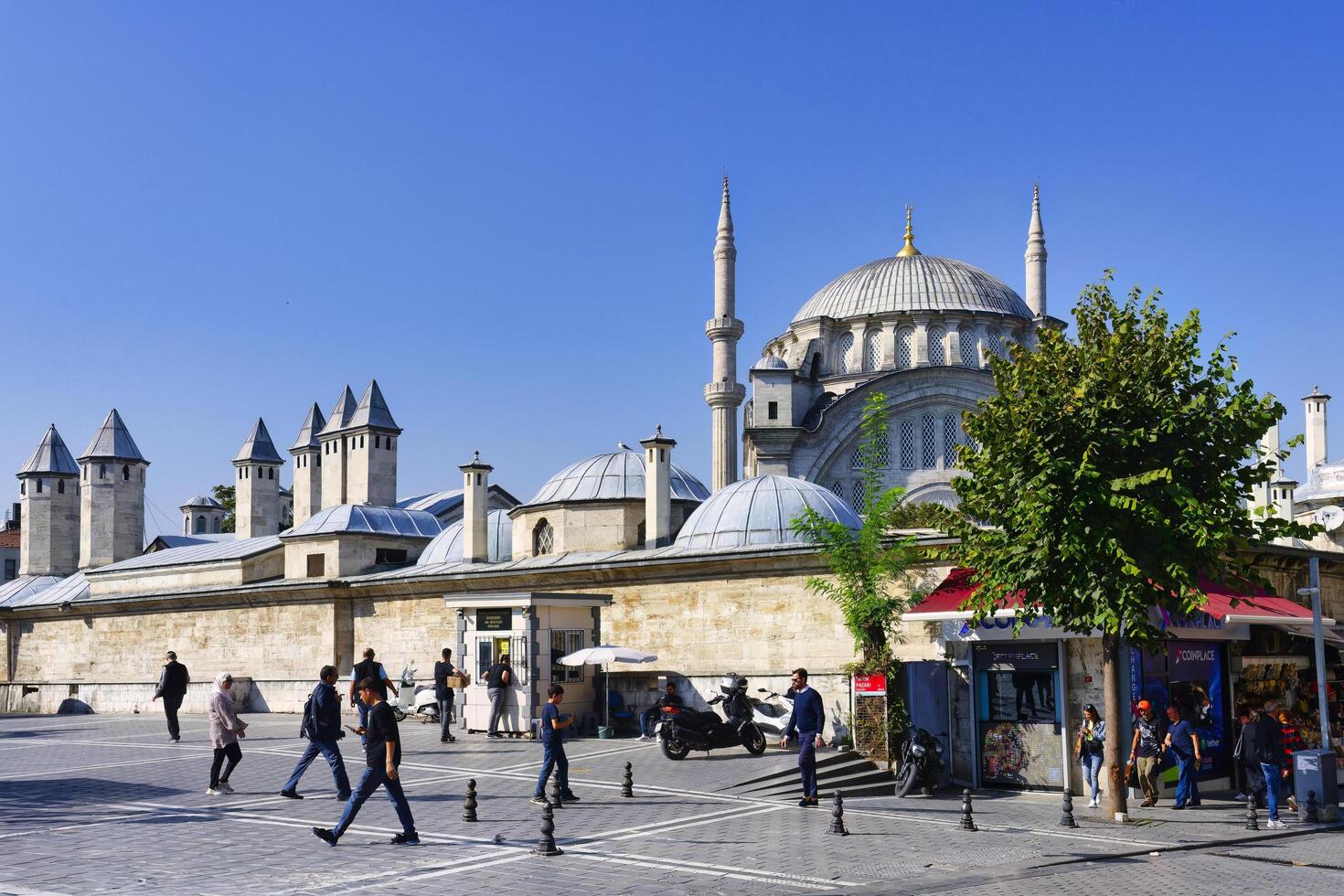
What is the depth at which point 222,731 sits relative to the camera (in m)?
13.8

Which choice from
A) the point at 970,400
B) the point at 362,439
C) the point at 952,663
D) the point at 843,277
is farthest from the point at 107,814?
the point at 843,277

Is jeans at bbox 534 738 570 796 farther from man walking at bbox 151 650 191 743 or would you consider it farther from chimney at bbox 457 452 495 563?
chimney at bbox 457 452 495 563

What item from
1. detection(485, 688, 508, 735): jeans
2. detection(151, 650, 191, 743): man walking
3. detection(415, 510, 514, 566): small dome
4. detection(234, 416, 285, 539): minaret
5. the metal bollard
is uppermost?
detection(234, 416, 285, 539): minaret

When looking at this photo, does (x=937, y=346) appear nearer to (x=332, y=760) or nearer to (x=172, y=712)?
(x=172, y=712)

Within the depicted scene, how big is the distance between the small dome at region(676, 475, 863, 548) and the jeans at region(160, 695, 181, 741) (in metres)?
10.1

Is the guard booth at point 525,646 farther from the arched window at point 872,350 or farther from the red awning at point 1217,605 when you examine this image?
the arched window at point 872,350

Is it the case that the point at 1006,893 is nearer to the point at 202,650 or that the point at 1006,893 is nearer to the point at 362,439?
the point at 202,650

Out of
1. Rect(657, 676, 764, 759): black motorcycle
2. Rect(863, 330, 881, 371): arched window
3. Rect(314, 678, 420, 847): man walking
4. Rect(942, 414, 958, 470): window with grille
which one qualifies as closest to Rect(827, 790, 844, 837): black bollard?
Rect(314, 678, 420, 847): man walking

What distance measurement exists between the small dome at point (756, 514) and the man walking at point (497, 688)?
21.0 feet

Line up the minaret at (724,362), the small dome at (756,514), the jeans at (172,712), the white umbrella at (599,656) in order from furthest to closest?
the minaret at (724,362), the small dome at (756,514), the white umbrella at (599,656), the jeans at (172,712)

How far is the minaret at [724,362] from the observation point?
148 feet

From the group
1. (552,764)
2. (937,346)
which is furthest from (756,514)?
(937,346)

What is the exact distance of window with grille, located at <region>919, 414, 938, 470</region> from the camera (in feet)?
179

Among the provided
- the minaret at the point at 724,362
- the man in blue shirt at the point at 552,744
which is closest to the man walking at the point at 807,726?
the man in blue shirt at the point at 552,744
